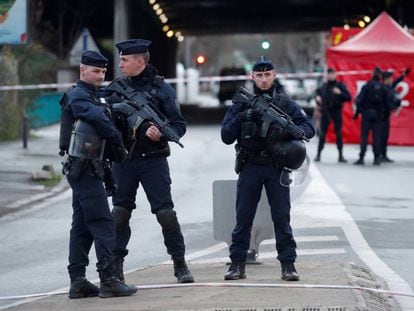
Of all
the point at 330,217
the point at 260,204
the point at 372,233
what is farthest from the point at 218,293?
the point at 330,217

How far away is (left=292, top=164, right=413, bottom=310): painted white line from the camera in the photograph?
9.38 m

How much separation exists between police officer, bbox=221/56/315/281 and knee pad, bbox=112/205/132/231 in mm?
915

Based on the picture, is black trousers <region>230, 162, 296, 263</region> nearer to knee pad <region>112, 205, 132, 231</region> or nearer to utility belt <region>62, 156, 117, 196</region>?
knee pad <region>112, 205, 132, 231</region>

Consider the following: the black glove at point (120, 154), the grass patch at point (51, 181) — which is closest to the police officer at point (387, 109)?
the grass patch at point (51, 181)

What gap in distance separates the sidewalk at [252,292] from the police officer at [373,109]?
35.8ft

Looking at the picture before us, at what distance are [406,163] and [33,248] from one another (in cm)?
1174

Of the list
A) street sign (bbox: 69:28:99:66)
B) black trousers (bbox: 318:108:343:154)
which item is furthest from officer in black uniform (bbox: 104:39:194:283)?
street sign (bbox: 69:28:99:66)

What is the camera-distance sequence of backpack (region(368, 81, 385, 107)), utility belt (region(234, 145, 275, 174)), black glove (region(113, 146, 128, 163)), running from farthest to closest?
backpack (region(368, 81, 385, 107))
utility belt (region(234, 145, 275, 174))
black glove (region(113, 146, 128, 163))

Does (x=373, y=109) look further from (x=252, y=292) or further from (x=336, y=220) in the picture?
(x=252, y=292)

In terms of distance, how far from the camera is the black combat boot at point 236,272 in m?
8.71

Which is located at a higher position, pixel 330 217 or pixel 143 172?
pixel 143 172

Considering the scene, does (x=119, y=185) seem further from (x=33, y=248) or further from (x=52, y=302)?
(x=33, y=248)

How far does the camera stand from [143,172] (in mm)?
8406

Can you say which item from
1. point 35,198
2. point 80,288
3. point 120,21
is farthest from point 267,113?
point 120,21
